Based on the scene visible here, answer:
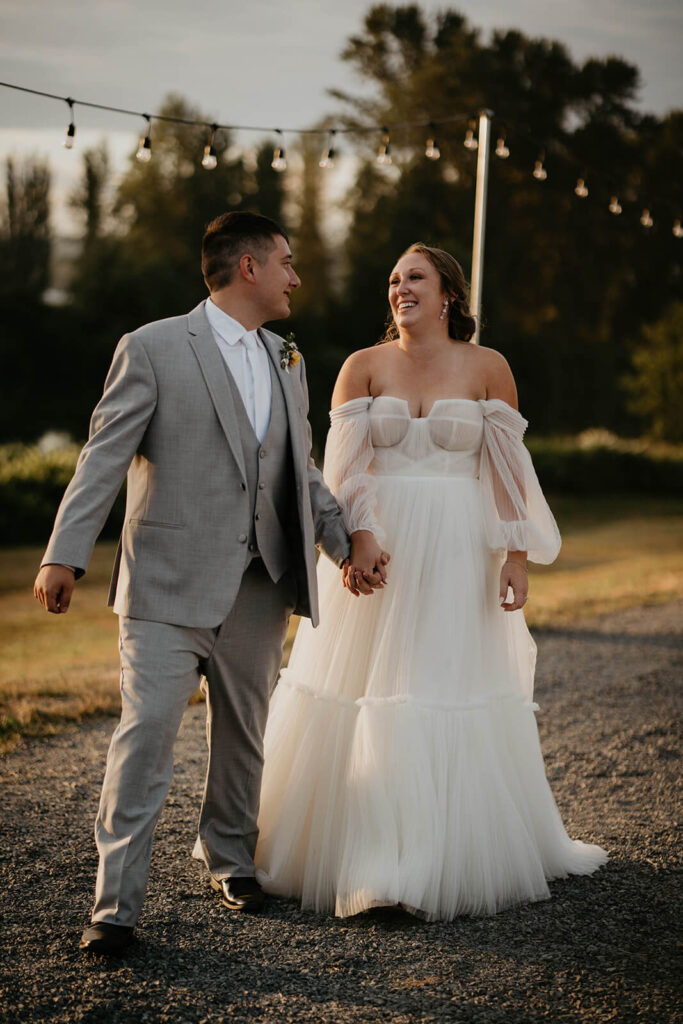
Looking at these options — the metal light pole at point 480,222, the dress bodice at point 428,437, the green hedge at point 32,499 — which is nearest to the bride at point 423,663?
the dress bodice at point 428,437

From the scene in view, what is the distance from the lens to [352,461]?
147 inches

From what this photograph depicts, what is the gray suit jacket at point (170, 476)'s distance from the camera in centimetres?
304

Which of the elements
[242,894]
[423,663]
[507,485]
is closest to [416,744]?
[423,663]

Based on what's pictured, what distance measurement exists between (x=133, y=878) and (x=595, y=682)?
4.48 m

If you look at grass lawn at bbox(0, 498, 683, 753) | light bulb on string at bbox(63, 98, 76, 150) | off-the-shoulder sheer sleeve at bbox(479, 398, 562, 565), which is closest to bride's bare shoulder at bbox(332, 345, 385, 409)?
off-the-shoulder sheer sleeve at bbox(479, 398, 562, 565)

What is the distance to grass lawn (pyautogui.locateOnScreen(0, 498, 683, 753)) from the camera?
6.13 m

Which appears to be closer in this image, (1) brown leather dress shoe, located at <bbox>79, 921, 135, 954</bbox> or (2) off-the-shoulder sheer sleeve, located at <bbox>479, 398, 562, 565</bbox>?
(1) brown leather dress shoe, located at <bbox>79, 921, 135, 954</bbox>

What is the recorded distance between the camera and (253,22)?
83.9 ft

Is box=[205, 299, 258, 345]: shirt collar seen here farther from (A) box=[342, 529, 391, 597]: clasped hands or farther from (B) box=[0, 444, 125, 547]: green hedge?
(B) box=[0, 444, 125, 547]: green hedge

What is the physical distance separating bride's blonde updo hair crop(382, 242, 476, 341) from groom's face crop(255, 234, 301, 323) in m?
0.55

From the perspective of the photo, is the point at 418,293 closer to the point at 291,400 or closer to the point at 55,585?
the point at 291,400

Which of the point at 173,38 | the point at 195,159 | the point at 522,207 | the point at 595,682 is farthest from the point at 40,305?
the point at 595,682

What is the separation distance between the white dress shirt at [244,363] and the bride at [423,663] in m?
0.48

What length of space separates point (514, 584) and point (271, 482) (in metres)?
0.93
